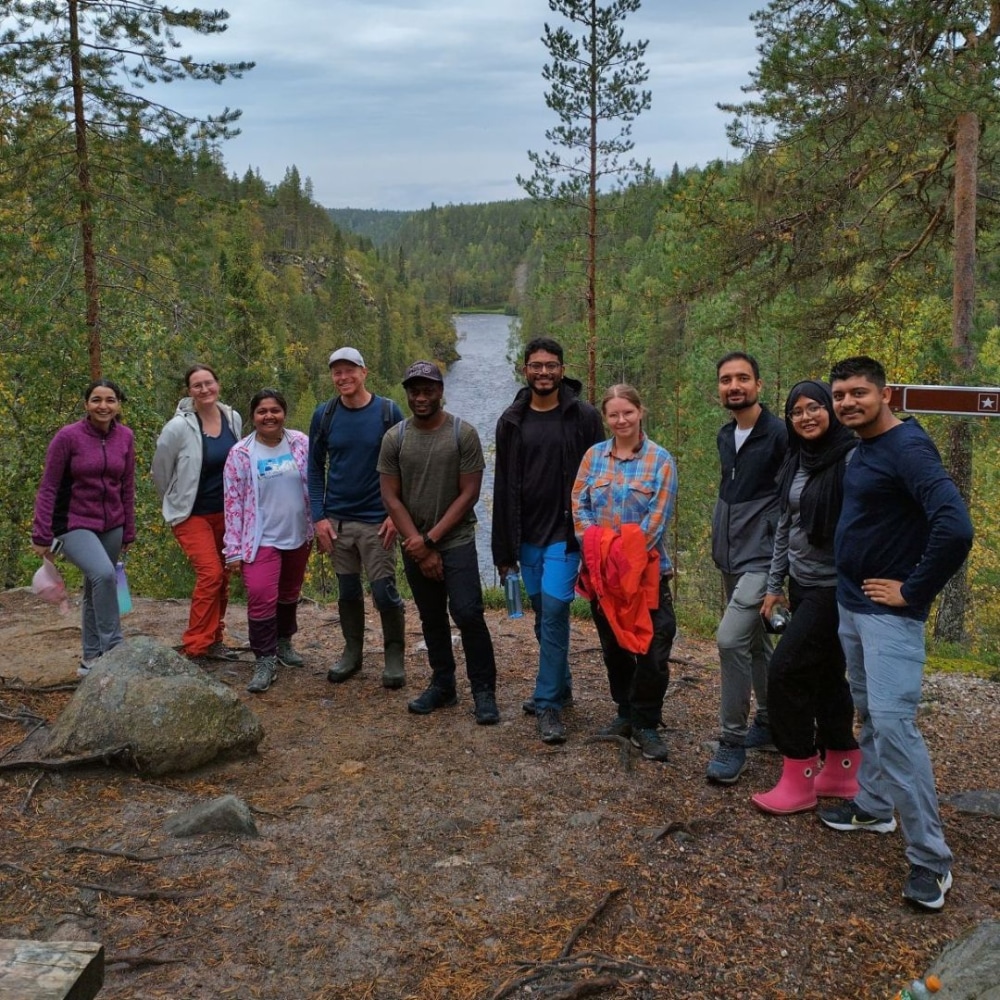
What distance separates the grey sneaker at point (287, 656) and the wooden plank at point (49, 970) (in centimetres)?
423

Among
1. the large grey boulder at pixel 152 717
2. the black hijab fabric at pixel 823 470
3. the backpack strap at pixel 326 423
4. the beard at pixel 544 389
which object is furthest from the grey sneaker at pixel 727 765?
the backpack strap at pixel 326 423

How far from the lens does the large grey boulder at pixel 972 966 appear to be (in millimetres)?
2350

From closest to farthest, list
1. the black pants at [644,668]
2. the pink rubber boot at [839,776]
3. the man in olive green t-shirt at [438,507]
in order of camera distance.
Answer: the pink rubber boot at [839,776]
the black pants at [644,668]
the man in olive green t-shirt at [438,507]

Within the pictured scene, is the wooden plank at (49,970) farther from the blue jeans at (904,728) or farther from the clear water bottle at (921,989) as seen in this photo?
the blue jeans at (904,728)

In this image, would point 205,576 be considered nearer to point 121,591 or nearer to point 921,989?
point 121,591

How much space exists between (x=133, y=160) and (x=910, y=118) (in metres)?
8.26

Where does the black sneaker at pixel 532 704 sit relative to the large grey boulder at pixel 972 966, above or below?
below

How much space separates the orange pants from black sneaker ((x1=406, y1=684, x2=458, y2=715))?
70.7 inches

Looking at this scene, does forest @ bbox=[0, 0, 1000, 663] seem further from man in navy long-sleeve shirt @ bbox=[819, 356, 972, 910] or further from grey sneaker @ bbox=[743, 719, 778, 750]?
man in navy long-sleeve shirt @ bbox=[819, 356, 972, 910]

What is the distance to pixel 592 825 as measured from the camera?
3.81 m

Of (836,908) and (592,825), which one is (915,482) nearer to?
(836,908)

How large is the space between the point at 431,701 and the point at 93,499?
2.59m

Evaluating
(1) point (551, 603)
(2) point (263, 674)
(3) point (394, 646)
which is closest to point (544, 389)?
(1) point (551, 603)

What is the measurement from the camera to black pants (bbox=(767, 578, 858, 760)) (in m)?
3.65
